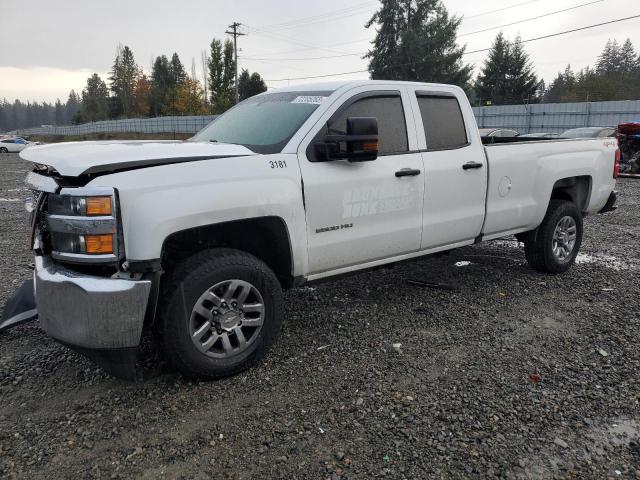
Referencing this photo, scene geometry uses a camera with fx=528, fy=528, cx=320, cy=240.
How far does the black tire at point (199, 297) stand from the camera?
318 centimetres

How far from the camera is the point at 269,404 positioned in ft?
10.5

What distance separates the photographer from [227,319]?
3396mm

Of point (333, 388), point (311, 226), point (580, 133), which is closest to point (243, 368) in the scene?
point (333, 388)

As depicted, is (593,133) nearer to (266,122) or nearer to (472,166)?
(472,166)

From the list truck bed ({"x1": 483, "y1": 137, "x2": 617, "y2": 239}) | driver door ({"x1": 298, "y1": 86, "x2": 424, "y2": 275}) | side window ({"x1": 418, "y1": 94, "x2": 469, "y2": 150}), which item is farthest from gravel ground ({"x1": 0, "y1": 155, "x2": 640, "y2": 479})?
side window ({"x1": 418, "y1": 94, "x2": 469, "y2": 150})

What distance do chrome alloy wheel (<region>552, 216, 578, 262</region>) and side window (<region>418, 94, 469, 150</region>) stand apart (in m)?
1.76

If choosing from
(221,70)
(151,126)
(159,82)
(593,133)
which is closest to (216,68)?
(221,70)

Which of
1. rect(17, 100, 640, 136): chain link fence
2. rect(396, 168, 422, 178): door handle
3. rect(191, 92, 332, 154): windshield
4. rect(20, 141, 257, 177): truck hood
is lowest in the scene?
rect(396, 168, 422, 178): door handle

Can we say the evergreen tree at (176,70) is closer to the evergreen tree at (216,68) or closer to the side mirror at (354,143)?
the evergreen tree at (216,68)

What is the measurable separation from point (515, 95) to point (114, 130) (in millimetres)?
46556

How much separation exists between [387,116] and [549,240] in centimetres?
254

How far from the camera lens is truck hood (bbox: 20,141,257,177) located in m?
2.94

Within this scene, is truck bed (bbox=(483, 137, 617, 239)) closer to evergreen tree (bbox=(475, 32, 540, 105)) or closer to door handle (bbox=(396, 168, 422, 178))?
door handle (bbox=(396, 168, 422, 178))

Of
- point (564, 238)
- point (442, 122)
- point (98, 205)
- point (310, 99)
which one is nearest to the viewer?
point (98, 205)
